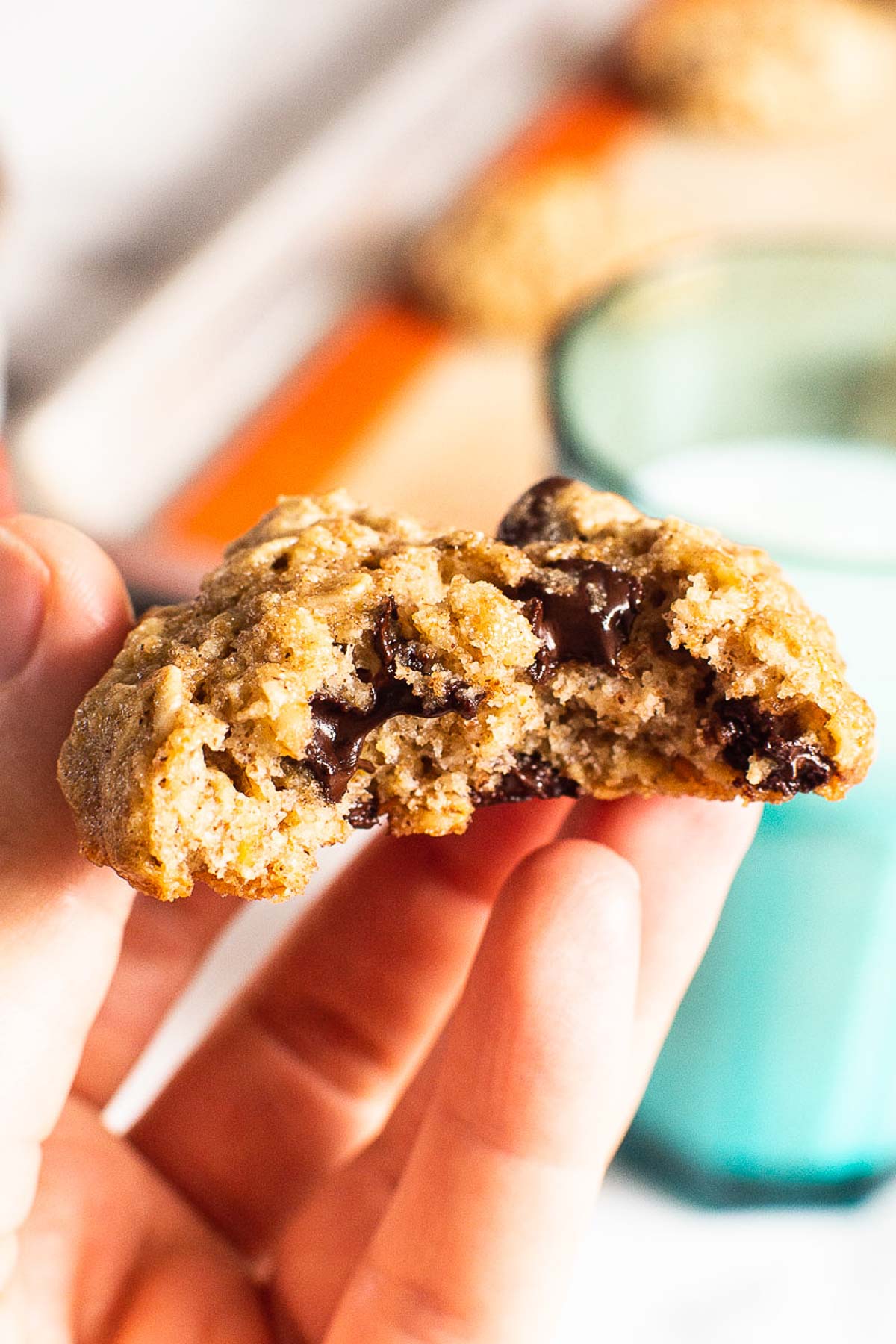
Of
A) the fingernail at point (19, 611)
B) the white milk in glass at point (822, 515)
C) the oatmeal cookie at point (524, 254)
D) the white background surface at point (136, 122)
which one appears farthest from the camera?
the white background surface at point (136, 122)

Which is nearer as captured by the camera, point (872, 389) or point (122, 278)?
point (872, 389)

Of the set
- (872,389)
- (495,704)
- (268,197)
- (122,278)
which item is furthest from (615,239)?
(495,704)

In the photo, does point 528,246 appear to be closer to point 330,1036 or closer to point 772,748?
point 330,1036

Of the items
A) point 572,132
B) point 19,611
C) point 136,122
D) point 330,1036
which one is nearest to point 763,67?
point 572,132

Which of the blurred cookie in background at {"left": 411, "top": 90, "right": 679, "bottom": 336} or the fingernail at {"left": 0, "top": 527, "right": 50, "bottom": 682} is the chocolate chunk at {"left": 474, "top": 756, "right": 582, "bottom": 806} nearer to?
the fingernail at {"left": 0, "top": 527, "right": 50, "bottom": 682}

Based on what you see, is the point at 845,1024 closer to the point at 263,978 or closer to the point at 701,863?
the point at 701,863

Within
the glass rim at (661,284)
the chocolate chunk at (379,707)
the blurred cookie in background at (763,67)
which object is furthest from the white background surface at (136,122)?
the chocolate chunk at (379,707)

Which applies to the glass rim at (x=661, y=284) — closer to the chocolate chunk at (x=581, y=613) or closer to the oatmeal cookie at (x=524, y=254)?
the chocolate chunk at (x=581, y=613)
